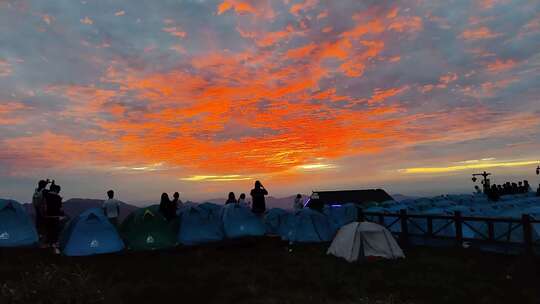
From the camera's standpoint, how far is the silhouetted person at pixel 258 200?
2280 cm

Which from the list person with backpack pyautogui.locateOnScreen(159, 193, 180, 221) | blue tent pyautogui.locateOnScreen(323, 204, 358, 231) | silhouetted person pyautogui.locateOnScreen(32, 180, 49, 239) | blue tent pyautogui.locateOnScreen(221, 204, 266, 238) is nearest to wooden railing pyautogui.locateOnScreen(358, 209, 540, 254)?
blue tent pyautogui.locateOnScreen(323, 204, 358, 231)

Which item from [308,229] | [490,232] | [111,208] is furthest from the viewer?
[308,229]

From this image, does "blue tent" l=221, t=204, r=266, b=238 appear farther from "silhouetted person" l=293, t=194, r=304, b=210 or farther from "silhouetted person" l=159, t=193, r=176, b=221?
"silhouetted person" l=293, t=194, r=304, b=210

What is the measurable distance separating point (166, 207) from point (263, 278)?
762cm

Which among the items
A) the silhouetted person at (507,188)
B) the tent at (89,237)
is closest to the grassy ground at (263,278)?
the tent at (89,237)

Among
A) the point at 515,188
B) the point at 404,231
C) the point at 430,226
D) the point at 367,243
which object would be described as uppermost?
the point at 515,188

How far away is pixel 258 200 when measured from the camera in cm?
2277

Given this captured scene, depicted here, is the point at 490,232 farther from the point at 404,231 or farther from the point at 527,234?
the point at 404,231

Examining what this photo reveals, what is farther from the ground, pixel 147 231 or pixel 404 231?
pixel 147 231

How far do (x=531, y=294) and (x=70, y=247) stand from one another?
15.8m

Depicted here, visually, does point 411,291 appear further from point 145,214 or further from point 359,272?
point 145,214

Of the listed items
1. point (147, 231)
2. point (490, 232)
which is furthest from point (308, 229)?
point (490, 232)

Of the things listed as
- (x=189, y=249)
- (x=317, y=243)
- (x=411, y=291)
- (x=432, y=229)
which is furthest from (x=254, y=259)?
(x=432, y=229)

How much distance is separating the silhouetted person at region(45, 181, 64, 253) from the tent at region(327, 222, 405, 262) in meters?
11.9
